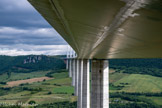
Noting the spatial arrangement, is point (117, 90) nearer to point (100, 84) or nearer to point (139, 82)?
point (139, 82)

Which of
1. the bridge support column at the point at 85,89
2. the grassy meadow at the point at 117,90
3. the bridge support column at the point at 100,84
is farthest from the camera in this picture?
the grassy meadow at the point at 117,90

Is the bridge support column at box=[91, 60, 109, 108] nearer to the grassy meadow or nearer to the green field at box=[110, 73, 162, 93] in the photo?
the grassy meadow

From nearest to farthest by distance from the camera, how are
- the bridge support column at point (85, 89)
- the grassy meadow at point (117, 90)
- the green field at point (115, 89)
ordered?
the bridge support column at point (85, 89) < the grassy meadow at point (117, 90) < the green field at point (115, 89)

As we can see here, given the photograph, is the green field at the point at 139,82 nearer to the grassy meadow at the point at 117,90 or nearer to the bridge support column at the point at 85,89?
the grassy meadow at the point at 117,90

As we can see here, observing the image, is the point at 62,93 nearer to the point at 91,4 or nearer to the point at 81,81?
the point at 81,81

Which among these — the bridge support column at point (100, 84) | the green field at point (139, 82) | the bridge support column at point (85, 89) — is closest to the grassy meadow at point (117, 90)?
the green field at point (139, 82)

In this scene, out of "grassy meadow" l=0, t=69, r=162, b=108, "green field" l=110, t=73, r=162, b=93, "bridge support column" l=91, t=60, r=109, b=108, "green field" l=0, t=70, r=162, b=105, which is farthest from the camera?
"green field" l=110, t=73, r=162, b=93

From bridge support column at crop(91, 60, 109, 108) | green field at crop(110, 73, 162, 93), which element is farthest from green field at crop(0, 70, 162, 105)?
→ bridge support column at crop(91, 60, 109, 108)

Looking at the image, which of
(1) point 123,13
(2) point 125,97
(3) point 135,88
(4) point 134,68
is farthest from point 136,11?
(4) point 134,68
